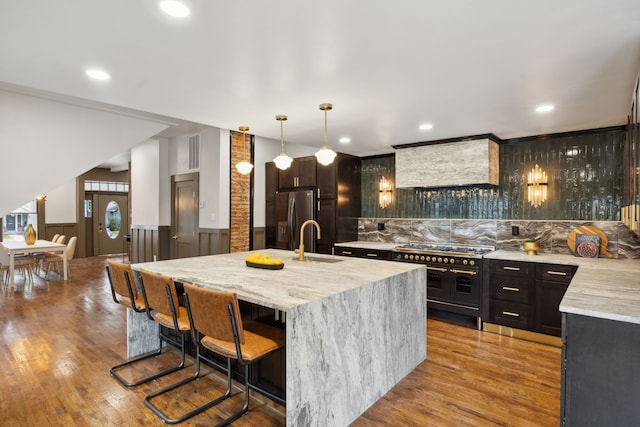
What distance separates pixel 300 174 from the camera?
5.72 m

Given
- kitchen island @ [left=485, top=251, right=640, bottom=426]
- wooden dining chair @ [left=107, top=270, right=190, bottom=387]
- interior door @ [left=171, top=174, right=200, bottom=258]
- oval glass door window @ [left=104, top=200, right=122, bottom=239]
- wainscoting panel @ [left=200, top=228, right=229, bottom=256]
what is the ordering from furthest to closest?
oval glass door window @ [left=104, top=200, right=122, bottom=239] → interior door @ [left=171, top=174, right=200, bottom=258] → wainscoting panel @ [left=200, top=228, right=229, bottom=256] → wooden dining chair @ [left=107, top=270, right=190, bottom=387] → kitchen island @ [left=485, top=251, right=640, bottom=426]

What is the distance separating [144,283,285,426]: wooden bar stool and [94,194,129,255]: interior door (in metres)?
9.42

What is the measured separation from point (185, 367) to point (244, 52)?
2605 millimetres

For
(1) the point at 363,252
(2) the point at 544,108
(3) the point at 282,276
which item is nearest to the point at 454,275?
(1) the point at 363,252

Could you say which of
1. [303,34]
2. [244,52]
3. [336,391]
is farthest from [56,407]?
[303,34]

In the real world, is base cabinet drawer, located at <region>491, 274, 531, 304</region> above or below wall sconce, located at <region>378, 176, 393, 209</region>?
below

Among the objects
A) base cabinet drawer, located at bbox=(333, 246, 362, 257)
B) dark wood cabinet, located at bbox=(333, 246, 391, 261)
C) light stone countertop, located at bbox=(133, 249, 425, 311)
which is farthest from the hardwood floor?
base cabinet drawer, located at bbox=(333, 246, 362, 257)

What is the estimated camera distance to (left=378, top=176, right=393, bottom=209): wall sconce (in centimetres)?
573

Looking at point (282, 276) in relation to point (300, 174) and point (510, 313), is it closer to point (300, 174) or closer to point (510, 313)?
point (510, 313)

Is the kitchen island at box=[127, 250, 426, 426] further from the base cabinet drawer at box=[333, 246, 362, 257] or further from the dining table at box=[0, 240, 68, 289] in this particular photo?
the dining table at box=[0, 240, 68, 289]

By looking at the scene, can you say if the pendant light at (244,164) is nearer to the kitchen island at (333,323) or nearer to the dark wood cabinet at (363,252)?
the kitchen island at (333,323)

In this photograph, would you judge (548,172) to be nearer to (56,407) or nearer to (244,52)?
(244,52)

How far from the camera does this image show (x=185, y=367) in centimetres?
306

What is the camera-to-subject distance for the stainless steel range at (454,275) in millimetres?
4242
